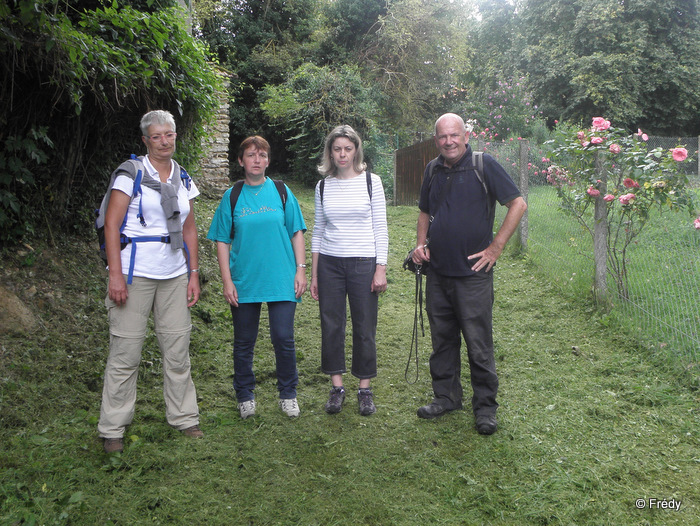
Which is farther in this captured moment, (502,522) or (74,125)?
(74,125)

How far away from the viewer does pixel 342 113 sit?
60.6ft

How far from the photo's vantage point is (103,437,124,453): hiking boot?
10.9 ft

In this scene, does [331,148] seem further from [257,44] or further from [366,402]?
[257,44]

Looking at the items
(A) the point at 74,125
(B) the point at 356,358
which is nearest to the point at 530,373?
(B) the point at 356,358

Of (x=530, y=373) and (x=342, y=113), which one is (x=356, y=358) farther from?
(x=342, y=113)

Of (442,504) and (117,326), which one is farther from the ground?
(117,326)

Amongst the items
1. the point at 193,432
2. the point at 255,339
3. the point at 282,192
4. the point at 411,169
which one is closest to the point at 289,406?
the point at 255,339

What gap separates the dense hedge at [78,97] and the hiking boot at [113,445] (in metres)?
2.23

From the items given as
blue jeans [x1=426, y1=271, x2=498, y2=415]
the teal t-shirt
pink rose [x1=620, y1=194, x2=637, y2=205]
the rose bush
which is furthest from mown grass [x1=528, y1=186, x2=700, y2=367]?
the teal t-shirt

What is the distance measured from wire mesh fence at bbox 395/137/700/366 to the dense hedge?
13.8 ft

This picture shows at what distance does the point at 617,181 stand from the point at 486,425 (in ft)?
10.00

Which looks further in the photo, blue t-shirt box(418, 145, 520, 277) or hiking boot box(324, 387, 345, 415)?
hiking boot box(324, 387, 345, 415)

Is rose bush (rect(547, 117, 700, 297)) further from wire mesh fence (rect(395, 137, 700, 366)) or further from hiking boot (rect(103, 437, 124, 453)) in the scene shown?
hiking boot (rect(103, 437, 124, 453))

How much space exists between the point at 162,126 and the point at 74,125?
7.15 ft
